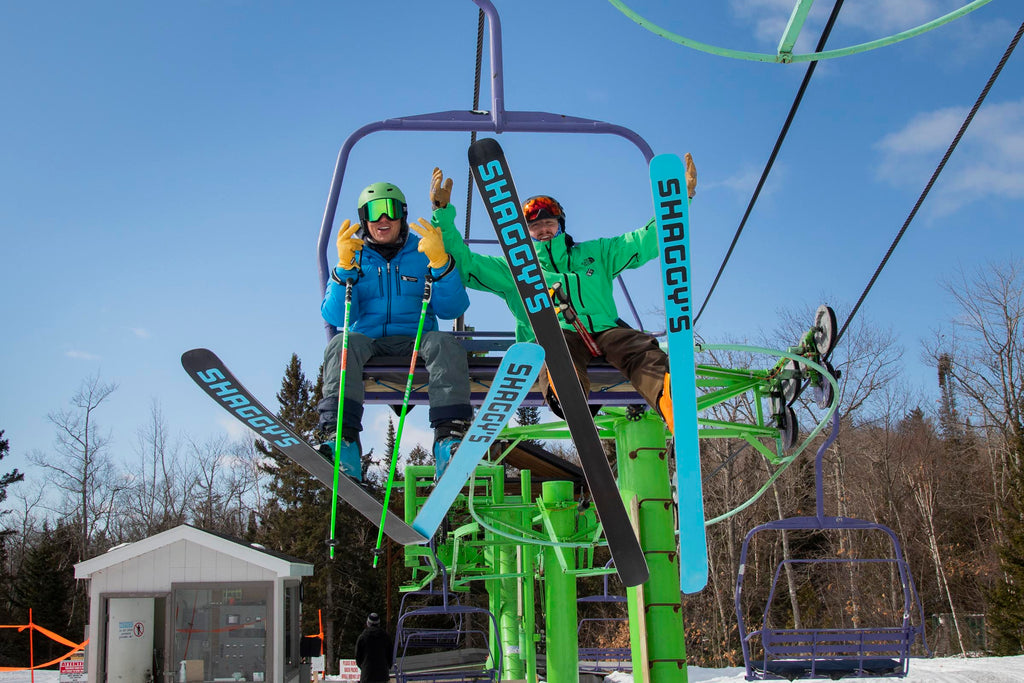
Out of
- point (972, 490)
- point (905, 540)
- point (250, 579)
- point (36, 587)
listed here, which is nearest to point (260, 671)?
point (250, 579)

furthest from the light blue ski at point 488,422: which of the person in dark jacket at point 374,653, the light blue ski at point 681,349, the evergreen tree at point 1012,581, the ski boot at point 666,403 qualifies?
the evergreen tree at point 1012,581

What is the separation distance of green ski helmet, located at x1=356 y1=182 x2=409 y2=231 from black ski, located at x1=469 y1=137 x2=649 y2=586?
1790 millimetres

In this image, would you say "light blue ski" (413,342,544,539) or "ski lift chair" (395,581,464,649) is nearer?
"light blue ski" (413,342,544,539)

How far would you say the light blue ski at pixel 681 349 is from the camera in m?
3.99

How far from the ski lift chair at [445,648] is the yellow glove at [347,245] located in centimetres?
362

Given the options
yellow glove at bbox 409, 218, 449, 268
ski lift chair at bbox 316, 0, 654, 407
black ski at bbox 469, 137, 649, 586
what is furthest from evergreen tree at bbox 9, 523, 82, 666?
black ski at bbox 469, 137, 649, 586

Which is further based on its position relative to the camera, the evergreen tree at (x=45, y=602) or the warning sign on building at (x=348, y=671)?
the evergreen tree at (x=45, y=602)

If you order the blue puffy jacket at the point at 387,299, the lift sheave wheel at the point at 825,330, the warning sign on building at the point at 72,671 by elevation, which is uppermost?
the blue puffy jacket at the point at 387,299

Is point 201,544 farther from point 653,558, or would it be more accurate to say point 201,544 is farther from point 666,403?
point 666,403

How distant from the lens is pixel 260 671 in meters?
12.8

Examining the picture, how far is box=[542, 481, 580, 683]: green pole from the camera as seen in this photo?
9.90 metres

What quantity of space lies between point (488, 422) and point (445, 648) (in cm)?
3058

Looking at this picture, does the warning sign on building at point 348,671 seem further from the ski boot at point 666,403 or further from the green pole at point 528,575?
the ski boot at point 666,403

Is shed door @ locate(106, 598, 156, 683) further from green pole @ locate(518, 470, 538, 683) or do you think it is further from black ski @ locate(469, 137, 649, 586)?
black ski @ locate(469, 137, 649, 586)
